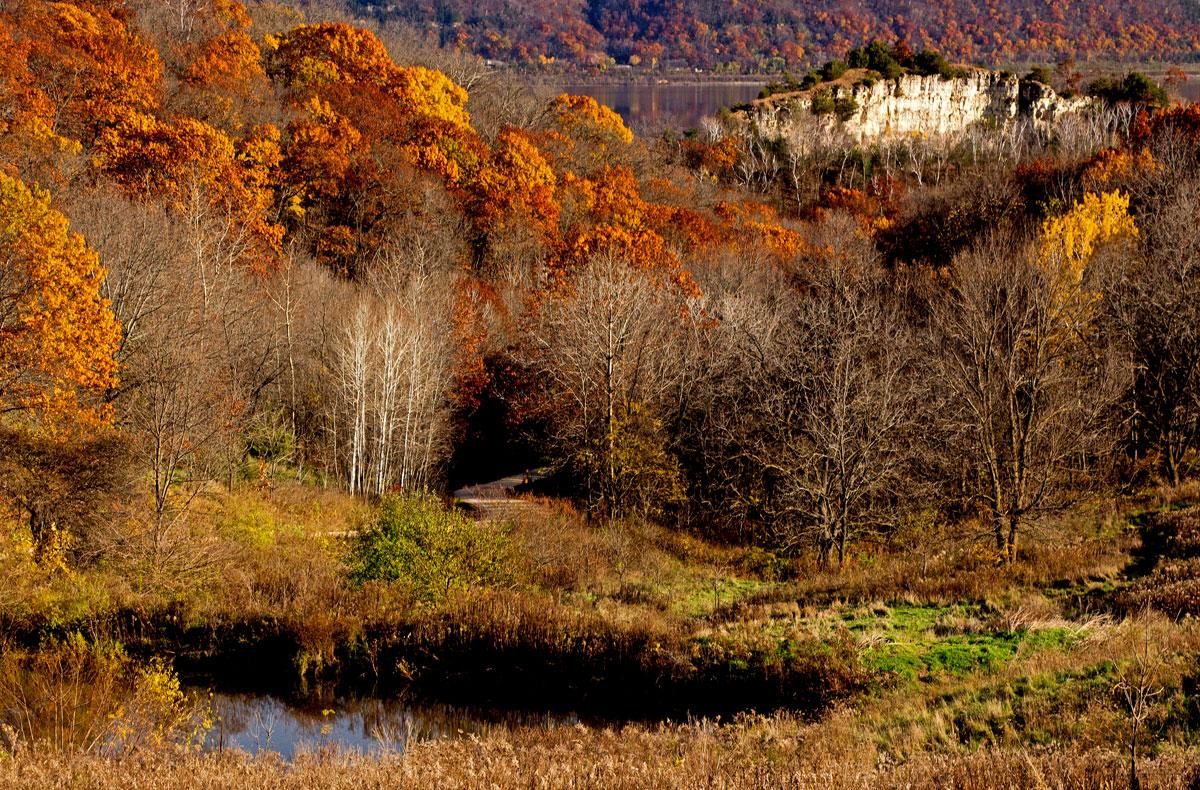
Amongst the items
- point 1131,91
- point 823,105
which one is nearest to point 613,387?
point 823,105

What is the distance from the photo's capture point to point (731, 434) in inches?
1209

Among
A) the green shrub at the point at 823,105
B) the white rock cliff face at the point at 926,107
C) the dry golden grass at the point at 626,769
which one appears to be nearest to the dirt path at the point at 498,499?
the dry golden grass at the point at 626,769

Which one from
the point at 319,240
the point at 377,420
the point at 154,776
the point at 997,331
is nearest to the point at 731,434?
the point at 997,331

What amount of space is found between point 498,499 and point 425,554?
12.2 metres

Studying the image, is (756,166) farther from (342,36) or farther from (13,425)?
(13,425)

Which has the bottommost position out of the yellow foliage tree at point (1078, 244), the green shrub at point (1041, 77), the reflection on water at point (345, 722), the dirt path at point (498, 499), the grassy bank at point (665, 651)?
the dirt path at point (498, 499)

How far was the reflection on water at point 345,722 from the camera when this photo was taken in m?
17.6

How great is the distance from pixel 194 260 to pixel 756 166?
62.2m

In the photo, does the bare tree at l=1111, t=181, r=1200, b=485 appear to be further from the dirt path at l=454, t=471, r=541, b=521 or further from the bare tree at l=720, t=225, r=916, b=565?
the dirt path at l=454, t=471, r=541, b=521

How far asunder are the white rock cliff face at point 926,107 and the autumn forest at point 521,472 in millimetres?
44783

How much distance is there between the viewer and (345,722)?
1872cm

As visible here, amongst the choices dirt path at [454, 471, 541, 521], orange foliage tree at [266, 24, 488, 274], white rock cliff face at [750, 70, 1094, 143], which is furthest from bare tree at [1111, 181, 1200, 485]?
white rock cliff face at [750, 70, 1094, 143]

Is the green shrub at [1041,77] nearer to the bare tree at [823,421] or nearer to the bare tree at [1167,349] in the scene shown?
the bare tree at [1167,349]

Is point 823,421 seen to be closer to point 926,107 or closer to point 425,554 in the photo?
point 425,554
